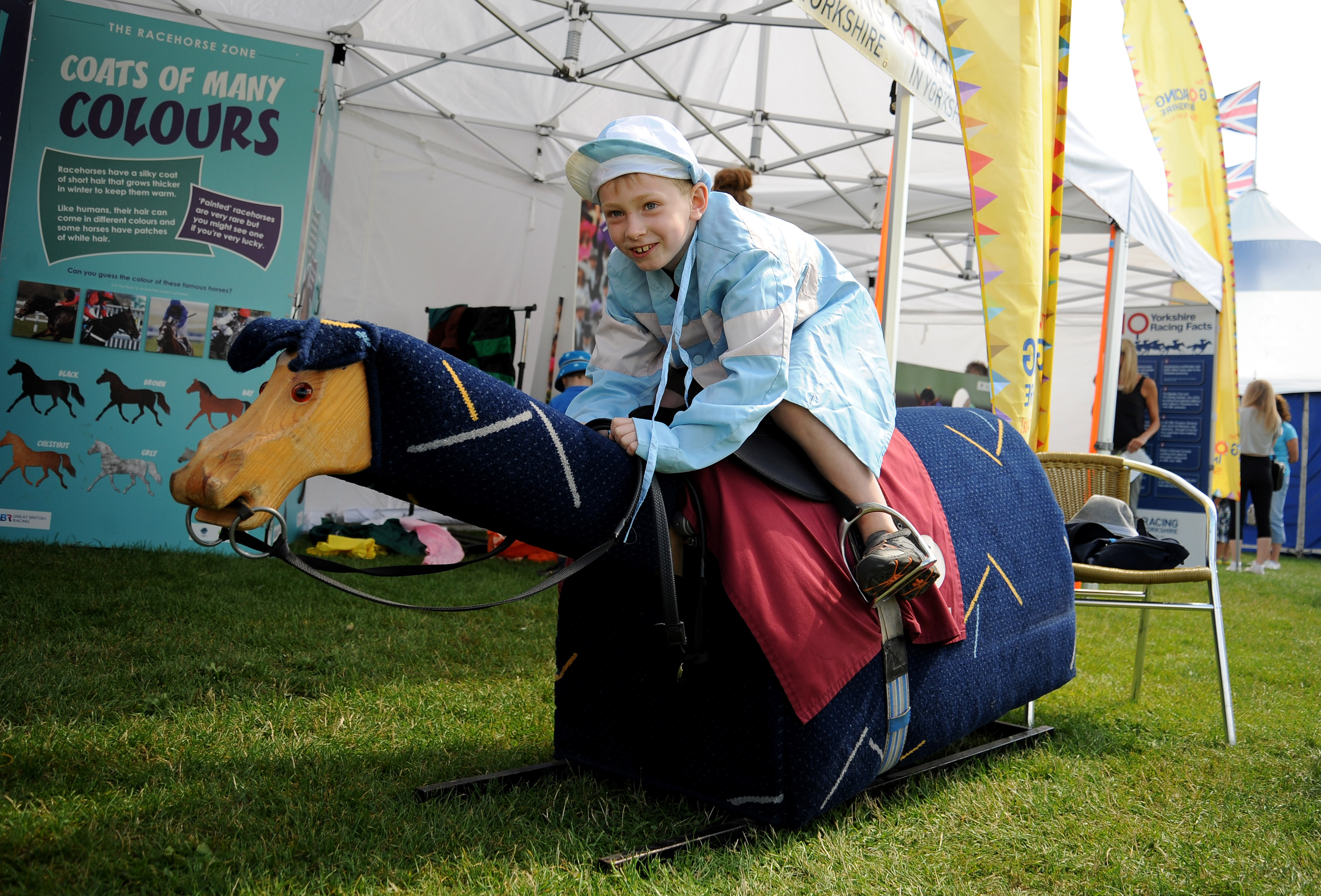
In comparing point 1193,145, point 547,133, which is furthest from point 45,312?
point 1193,145

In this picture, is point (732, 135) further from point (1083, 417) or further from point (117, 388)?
point (1083, 417)

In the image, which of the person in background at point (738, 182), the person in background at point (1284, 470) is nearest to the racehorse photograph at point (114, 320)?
the person in background at point (738, 182)

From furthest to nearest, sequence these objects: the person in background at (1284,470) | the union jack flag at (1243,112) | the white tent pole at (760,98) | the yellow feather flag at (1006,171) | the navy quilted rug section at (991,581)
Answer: the union jack flag at (1243,112), the person in background at (1284,470), the white tent pole at (760,98), the yellow feather flag at (1006,171), the navy quilted rug section at (991,581)

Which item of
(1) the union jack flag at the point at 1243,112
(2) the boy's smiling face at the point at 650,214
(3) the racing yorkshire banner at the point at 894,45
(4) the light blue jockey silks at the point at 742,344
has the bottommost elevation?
(4) the light blue jockey silks at the point at 742,344

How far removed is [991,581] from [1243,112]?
14337 millimetres

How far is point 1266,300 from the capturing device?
39.1ft

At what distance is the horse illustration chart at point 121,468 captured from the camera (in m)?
4.77

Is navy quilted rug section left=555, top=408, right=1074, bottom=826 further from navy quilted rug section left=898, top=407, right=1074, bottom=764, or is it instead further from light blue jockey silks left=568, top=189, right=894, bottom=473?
light blue jockey silks left=568, top=189, right=894, bottom=473

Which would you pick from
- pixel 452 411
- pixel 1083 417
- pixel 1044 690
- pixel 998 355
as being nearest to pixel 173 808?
pixel 452 411

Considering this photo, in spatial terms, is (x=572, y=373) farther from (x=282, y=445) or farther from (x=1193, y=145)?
(x=1193, y=145)

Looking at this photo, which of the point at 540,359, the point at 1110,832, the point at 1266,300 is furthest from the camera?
the point at 1266,300

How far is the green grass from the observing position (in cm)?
151

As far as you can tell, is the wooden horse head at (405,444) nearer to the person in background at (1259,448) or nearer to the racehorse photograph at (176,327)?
the racehorse photograph at (176,327)

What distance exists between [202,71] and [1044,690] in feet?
16.7
